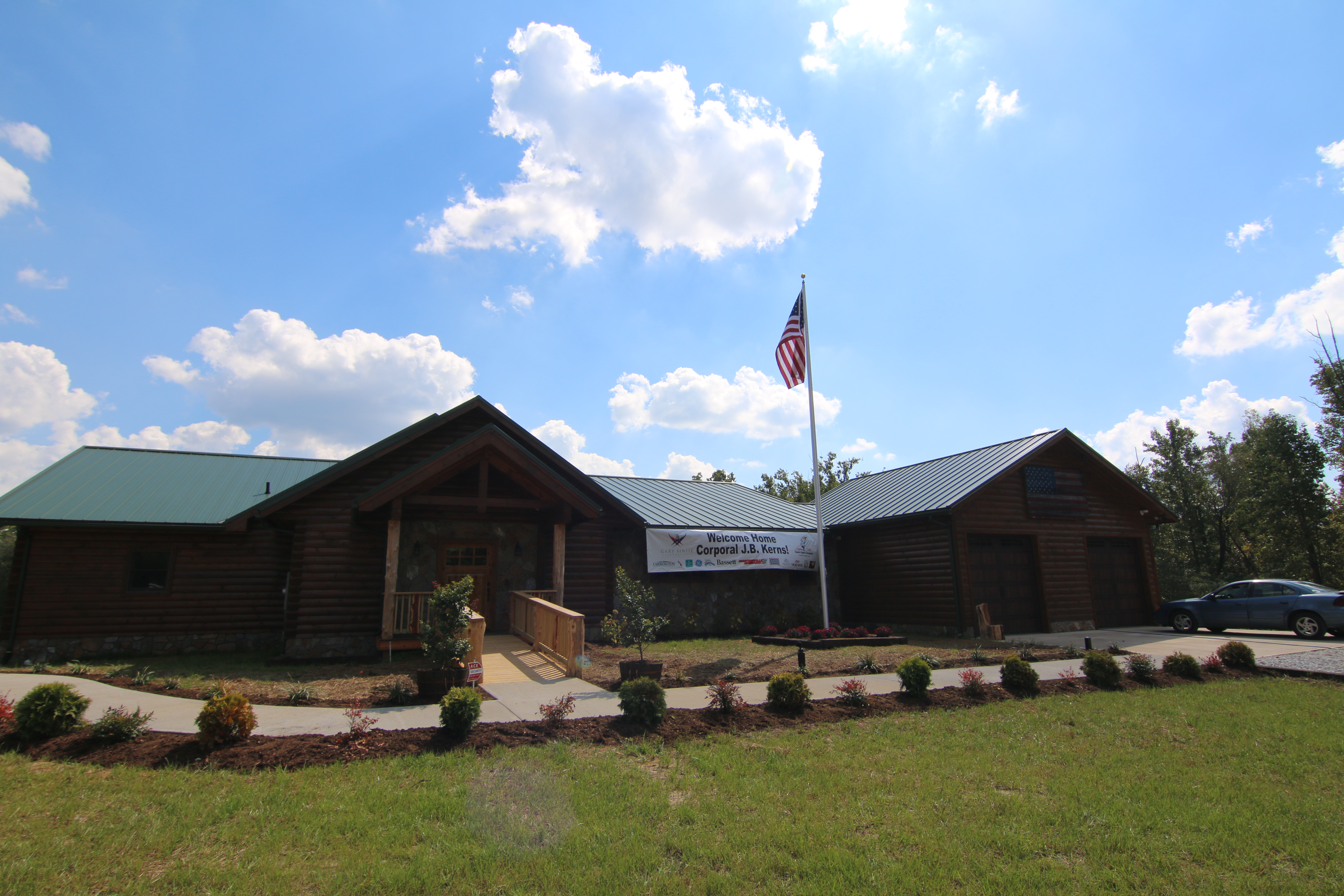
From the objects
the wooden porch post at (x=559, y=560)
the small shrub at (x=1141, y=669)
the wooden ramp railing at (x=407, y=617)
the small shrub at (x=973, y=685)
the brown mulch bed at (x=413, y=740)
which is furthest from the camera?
the wooden porch post at (x=559, y=560)

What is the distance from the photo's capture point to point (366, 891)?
3828 mm

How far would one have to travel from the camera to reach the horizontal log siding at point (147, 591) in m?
14.4

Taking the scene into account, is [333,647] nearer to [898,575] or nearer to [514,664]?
[514,664]

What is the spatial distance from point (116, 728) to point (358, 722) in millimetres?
2185

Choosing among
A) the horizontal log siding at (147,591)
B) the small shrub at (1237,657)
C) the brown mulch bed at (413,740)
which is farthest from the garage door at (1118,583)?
the horizontal log siding at (147,591)

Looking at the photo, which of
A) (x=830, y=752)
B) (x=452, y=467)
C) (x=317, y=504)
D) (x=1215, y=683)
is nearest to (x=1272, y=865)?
(x=830, y=752)

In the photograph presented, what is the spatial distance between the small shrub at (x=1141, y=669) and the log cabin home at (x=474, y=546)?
256 inches

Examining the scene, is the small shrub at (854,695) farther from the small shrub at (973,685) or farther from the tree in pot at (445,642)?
the tree in pot at (445,642)

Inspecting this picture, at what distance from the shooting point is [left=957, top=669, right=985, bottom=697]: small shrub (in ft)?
32.2

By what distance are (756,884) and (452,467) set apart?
10.9 m

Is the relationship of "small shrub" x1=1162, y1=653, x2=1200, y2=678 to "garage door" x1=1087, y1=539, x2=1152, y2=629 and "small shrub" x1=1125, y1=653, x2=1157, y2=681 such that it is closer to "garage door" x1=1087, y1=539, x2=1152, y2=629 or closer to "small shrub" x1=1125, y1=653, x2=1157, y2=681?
"small shrub" x1=1125, y1=653, x2=1157, y2=681

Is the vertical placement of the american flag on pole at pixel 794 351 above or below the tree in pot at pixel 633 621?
above

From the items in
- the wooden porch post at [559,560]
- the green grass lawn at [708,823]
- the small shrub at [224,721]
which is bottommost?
the green grass lawn at [708,823]

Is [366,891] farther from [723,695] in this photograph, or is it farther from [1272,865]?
[1272,865]
